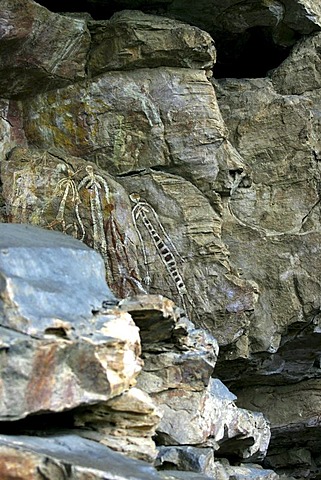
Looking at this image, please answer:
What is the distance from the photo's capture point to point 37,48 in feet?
21.0

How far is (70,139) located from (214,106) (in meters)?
1.27

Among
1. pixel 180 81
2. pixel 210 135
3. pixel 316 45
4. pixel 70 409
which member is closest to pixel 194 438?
pixel 70 409

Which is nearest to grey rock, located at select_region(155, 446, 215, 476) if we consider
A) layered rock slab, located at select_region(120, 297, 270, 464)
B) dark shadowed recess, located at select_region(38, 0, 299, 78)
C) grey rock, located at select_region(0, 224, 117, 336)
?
layered rock slab, located at select_region(120, 297, 270, 464)

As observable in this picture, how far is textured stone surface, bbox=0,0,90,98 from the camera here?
6.22m

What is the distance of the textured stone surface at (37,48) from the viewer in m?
6.22

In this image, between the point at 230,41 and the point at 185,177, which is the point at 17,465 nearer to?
the point at 185,177

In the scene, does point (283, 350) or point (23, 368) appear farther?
point (283, 350)

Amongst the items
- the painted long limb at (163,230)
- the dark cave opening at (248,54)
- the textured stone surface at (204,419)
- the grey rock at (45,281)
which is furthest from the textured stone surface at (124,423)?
the dark cave opening at (248,54)

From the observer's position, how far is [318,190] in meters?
7.38

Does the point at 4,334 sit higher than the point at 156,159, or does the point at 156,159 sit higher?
the point at 4,334

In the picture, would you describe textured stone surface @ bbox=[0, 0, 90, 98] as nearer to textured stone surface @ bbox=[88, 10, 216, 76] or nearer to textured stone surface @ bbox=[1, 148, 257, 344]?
textured stone surface @ bbox=[88, 10, 216, 76]

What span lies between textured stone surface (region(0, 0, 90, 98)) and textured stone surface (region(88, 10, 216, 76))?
0.13 m

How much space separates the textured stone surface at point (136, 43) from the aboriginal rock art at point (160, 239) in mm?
1140

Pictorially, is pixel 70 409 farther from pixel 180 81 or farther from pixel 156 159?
pixel 180 81
